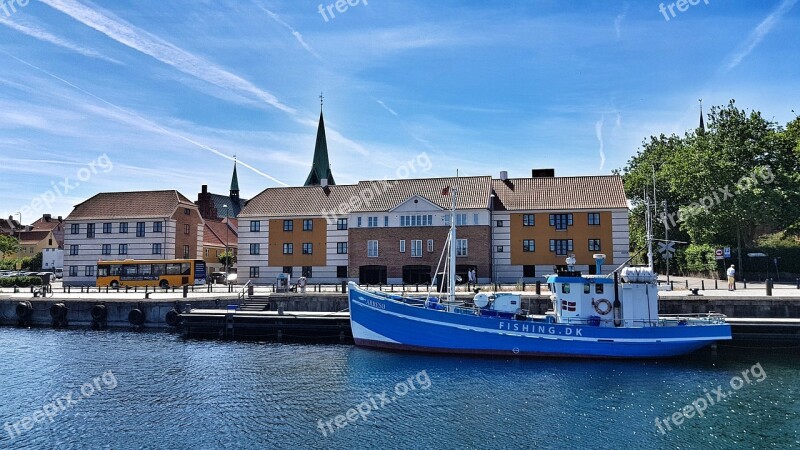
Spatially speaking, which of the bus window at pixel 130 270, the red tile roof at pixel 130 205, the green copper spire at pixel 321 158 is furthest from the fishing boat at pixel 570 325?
the green copper spire at pixel 321 158

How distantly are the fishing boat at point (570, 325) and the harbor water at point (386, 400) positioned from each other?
0.81 m

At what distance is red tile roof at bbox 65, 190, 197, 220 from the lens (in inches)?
2603

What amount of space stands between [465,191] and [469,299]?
19531mm

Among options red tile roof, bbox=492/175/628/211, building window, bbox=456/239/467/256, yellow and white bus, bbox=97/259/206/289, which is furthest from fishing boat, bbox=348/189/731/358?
yellow and white bus, bbox=97/259/206/289

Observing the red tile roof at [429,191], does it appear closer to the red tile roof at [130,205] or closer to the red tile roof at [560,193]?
the red tile roof at [560,193]

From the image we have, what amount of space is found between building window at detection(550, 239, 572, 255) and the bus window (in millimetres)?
40564

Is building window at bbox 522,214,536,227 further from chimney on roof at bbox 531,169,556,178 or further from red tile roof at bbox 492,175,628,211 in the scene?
chimney on roof at bbox 531,169,556,178

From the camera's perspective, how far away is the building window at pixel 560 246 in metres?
53.2

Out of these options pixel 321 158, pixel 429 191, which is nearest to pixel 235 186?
pixel 321 158

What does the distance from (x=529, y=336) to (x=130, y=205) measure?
54282 millimetres

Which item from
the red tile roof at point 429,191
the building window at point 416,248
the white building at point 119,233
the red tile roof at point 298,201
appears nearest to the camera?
the building window at point 416,248

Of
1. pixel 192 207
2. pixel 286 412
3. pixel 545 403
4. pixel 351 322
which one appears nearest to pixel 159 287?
pixel 192 207

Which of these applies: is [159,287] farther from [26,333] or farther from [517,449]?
[517,449]

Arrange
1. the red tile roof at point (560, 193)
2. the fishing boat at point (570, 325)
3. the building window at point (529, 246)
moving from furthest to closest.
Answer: the building window at point (529, 246) → the red tile roof at point (560, 193) → the fishing boat at point (570, 325)
